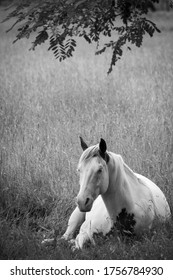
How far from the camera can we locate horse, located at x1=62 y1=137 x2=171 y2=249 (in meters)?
3.78

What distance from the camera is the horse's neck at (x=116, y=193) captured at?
4.05 meters

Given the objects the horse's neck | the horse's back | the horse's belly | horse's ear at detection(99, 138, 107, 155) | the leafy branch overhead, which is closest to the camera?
the leafy branch overhead

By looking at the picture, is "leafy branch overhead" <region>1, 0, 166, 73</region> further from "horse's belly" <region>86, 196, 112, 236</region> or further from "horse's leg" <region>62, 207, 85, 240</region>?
"horse's leg" <region>62, 207, 85, 240</region>

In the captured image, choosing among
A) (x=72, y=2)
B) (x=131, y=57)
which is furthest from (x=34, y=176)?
(x=131, y=57)

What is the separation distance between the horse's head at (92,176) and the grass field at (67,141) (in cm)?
55

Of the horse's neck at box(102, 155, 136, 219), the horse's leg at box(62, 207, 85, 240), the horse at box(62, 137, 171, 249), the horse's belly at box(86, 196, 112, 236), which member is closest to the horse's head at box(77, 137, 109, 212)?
the horse at box(62, 137, 171, 249)

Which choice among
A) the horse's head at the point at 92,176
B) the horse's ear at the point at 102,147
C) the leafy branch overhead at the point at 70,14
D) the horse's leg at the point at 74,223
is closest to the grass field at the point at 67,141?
the horse's leg at the point at 74,223

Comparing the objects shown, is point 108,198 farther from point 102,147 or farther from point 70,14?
point 70,14

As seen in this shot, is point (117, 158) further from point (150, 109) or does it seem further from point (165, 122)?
point (150, 109)

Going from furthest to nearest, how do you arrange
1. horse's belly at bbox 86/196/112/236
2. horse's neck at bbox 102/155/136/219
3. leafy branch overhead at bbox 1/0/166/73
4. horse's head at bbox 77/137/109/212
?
horse's belly at bbox 86/196/112/236 → horse's neck at bbox 102/155/136/219 → horse's head at bbox 77/137/109/212 → leafy branch overhead at bbox 1/0/166/73

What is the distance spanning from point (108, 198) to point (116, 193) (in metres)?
0.09

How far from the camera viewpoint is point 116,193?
4.08m
